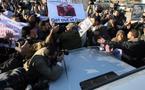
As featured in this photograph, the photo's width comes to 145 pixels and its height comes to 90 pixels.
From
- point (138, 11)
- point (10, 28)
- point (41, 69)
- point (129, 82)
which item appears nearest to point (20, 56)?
point (41, 69)

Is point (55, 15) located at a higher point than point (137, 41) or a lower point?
higher

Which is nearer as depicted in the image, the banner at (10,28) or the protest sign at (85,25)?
the banner at (10,28)

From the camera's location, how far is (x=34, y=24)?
9078mm

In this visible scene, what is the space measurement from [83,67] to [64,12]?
3.02m

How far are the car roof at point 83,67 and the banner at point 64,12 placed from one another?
201 cm

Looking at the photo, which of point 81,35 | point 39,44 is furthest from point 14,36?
point 81,35

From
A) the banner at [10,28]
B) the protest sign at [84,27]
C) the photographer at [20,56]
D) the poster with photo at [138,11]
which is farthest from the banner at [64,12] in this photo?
the poster with photo at [138,11]

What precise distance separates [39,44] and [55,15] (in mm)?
1562

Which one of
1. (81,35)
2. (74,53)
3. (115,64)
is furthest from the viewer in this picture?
(81,35)

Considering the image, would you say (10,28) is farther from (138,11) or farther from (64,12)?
(138,11)

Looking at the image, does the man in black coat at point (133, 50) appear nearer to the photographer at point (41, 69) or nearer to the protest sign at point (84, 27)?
the protest sign at point (84, 27)

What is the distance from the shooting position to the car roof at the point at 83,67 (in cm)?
468

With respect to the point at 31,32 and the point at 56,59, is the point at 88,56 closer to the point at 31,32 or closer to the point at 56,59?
the point at 56,59

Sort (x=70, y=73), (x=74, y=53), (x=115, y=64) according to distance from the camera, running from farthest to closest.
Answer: (x=74, y=53)
(x=115, y=64)
(x=70, y=73)
